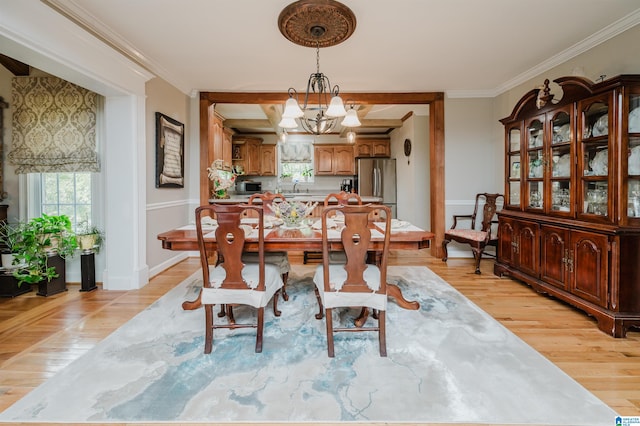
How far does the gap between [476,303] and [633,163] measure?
155 centimetres

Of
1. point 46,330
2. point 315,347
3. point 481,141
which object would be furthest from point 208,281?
point 481,141

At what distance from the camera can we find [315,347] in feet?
6.68

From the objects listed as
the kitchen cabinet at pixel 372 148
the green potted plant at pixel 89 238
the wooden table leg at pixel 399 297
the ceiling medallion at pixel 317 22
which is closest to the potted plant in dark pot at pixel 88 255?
the green potted plant at pixel 89 238

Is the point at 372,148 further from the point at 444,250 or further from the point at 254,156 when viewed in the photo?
the point at 444,250

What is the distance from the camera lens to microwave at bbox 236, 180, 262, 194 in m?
7.34

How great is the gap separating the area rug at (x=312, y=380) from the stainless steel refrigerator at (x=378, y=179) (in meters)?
4.74

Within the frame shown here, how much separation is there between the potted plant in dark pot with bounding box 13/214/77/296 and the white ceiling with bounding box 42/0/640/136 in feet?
6.08

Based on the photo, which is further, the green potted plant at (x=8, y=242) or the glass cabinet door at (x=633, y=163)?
the green potted plant at (x=8, y=242)

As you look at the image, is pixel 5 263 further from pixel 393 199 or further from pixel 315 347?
pixel 393 199

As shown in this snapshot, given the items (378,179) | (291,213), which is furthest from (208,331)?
(378,179)

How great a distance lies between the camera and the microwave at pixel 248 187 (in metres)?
7.34

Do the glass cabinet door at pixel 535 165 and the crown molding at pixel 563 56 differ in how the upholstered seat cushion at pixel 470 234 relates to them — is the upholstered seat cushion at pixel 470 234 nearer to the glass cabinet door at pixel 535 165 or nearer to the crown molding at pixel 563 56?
the glass cabinet door at pixel 535 165

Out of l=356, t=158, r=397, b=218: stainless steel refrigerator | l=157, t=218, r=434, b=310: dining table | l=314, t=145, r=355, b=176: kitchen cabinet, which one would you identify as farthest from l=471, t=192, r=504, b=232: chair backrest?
l=314, t=145, r=355, b=176: kitchen cabinet

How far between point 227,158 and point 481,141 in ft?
15.1
